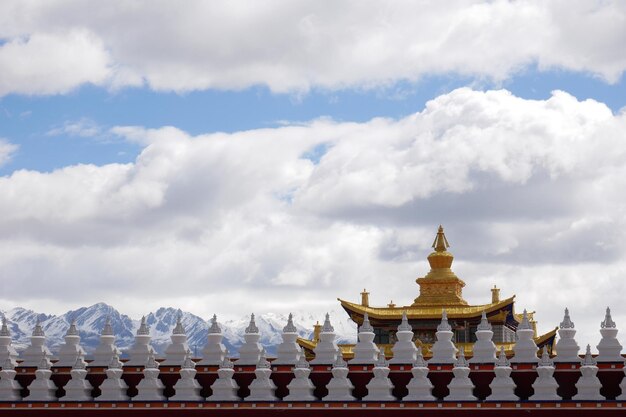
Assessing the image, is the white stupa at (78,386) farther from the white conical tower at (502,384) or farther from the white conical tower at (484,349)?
the white conical tower at (502,384)

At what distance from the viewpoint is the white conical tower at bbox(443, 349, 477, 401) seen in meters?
59.4

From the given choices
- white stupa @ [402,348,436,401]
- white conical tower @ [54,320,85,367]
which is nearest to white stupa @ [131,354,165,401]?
white conical tower @ [54,320,85,367]

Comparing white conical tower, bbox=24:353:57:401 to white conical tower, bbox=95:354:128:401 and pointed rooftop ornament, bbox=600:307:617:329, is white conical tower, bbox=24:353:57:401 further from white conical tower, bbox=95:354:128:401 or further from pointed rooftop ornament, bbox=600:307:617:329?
pointed rooftop ornament, bbox=600:307:617:329

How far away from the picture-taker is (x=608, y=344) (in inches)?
2377

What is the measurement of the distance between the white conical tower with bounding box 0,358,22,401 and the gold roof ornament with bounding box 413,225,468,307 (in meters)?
24.7

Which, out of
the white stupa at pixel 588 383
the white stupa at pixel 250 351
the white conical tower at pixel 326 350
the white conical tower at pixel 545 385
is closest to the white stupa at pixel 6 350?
the white stupa at pixel 250 351

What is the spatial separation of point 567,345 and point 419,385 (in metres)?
6.90

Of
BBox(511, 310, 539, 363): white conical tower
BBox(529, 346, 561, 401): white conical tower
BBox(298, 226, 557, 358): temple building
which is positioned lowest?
BBox(529, 346, 561, 401): white conical tower

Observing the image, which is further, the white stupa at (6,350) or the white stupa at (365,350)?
the white stupa at (6,350)

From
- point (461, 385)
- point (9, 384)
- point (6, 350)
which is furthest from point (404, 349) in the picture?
point (6, 350)

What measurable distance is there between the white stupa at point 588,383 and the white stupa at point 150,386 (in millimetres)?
19293

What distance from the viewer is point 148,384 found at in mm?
63500

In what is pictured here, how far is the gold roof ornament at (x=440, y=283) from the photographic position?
80250mm
